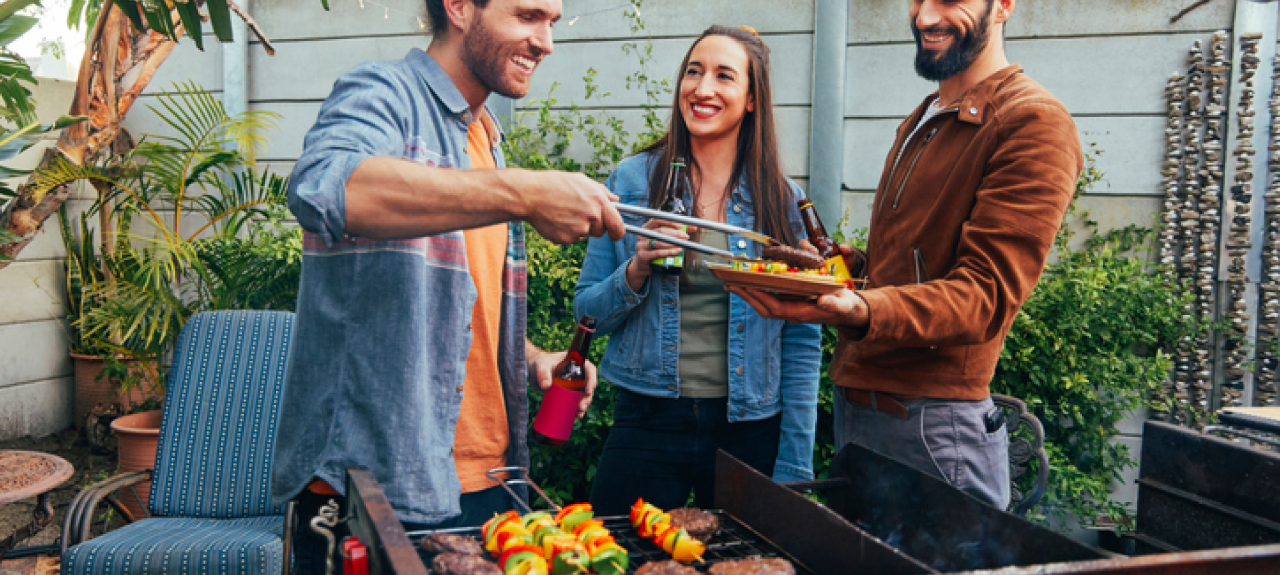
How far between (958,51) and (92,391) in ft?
21.5

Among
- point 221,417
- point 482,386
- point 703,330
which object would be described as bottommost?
point 221,417

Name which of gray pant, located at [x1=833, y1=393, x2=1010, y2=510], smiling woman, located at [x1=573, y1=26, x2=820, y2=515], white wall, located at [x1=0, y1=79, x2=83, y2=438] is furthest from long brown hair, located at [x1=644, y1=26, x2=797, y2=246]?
white wall, located at [x1=0, y1=79, x2=83, y2=438]

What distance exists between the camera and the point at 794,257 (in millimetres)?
2172

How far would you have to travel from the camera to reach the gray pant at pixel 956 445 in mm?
2107

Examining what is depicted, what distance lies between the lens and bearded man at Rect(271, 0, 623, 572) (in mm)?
1534

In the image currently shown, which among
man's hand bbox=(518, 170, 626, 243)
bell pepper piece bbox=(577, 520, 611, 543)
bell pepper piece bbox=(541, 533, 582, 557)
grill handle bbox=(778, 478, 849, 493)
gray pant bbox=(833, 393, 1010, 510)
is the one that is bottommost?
bell pepper piece bbox=(577, 520, 611, 543)

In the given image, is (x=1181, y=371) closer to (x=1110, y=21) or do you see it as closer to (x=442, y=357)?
(x=1110, y=21)

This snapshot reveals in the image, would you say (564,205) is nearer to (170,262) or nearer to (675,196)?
(675,196)

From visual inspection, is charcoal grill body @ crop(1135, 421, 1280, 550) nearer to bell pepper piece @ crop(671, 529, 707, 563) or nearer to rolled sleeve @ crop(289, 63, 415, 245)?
bell pepper piece @ crop(671, 529, 707, 563)

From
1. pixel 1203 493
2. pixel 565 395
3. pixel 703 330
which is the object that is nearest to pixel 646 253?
pixel 703 330

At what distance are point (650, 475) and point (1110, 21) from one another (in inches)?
156

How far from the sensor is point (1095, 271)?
399cm

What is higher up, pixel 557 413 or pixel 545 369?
pixel 545 369

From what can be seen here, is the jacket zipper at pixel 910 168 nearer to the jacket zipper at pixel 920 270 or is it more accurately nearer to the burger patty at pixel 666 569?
the jacket zipper at pixel 920 270
